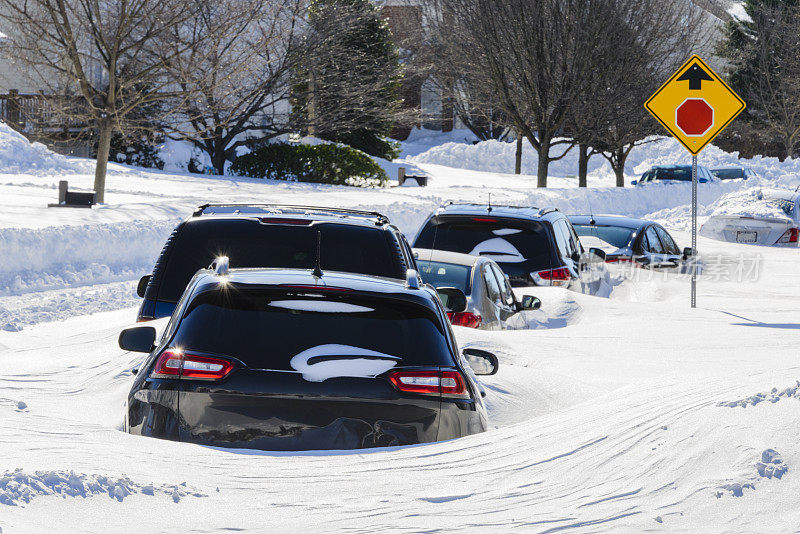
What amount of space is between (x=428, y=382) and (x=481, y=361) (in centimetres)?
119

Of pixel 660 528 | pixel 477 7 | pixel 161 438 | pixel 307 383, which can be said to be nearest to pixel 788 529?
pixel 660 528

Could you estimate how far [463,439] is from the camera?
4699mm

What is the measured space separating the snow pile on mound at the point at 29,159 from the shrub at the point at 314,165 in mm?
5947

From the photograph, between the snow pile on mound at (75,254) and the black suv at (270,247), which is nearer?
the black suv at (270,247)

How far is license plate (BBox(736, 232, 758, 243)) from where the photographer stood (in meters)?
21.8

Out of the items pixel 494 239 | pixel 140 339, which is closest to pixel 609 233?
pixel 494 239

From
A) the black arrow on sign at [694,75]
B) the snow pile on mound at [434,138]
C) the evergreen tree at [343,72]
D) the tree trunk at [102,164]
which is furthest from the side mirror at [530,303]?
the snow pile on mound at [434,138]

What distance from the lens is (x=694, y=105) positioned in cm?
1555

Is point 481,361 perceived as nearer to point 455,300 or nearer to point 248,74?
point 455,300

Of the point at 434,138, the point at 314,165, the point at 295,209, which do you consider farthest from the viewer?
the point at 434,138

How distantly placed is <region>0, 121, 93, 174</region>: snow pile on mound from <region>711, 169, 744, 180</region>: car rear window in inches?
1102

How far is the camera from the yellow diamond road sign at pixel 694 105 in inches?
579

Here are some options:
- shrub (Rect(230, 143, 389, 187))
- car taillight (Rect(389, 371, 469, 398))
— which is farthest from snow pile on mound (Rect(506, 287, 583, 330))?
shrub (Rect(230, 143, 389, 187))

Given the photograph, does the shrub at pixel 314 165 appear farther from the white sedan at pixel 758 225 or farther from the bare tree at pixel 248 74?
the white sedan at pixel 758 225
